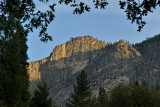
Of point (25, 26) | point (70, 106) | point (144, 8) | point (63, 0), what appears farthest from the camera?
point (70, 106)

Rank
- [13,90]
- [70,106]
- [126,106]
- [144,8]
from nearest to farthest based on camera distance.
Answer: [144,8] < [13,90] < [126,106] < [70,106]

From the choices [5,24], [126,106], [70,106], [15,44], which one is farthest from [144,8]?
[70,106]

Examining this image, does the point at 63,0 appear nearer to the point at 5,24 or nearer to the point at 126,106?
the point at 5,24

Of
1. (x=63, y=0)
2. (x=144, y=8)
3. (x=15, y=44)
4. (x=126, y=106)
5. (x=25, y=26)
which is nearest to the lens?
(x=144, y=8)

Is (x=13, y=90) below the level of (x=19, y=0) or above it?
below

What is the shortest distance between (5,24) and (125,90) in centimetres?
3709

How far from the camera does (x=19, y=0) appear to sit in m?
9.53

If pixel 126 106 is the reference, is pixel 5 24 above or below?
above

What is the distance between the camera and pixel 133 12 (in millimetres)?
8859

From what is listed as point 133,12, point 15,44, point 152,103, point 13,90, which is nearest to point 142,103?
point 152,103

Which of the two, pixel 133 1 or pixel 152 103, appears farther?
pixel 152 103

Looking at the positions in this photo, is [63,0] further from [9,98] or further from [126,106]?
[126,106]

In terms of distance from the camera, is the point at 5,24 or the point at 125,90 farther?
the point at 125,90

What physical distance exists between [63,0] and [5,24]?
311 centimetres
